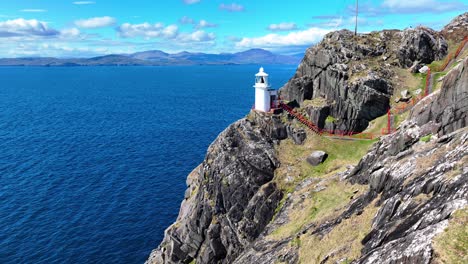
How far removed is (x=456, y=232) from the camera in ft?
58.0

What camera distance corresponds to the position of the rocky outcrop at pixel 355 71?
61094mm

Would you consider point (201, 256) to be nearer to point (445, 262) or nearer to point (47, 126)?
point (445, 262)

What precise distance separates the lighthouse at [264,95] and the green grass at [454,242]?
157ft

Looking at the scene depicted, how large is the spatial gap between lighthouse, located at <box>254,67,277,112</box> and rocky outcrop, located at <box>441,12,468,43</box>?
37542 mm

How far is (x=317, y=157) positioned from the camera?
55031mm

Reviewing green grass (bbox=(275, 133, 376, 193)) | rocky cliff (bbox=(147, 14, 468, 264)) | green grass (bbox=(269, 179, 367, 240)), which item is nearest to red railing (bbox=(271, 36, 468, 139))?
rocky cliff (bbox=(147, 14, 468, 264))

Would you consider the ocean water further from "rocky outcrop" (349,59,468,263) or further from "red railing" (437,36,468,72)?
"red railing" (437,36,468,72)

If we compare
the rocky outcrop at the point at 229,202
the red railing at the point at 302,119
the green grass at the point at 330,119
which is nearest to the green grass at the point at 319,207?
the rocky outcrop at the point at 229,202

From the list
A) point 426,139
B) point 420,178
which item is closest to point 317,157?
point 426,139

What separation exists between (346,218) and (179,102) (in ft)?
566

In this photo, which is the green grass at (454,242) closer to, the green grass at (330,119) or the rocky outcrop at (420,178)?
the rocky outcrop at (420,178)

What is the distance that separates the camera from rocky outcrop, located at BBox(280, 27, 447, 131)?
6109cm

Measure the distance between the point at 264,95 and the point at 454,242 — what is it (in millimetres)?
49036

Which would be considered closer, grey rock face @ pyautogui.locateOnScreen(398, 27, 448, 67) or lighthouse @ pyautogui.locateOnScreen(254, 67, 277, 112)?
lighthouse @ pyautogui.locateOnScreen(254, 67, 277, 112)
